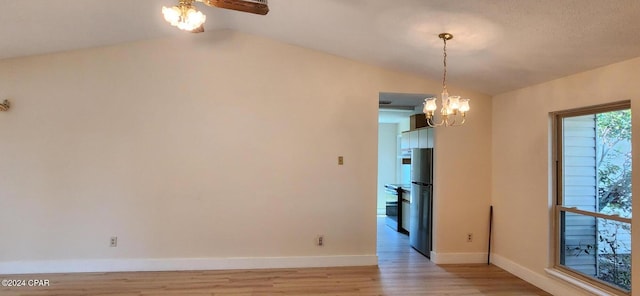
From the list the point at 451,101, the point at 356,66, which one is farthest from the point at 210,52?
the point at 451,101

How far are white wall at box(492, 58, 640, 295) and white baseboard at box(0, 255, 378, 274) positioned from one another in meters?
1.67

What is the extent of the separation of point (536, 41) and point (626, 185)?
4.80 feet

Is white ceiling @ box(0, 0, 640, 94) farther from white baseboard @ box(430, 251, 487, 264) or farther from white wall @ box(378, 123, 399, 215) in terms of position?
white wall @ box(378, 123, 399, 215)

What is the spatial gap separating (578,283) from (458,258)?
54.7 inches

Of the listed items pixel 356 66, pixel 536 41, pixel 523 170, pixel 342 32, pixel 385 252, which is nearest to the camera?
pixel 536 41

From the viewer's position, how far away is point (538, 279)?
3660 mm

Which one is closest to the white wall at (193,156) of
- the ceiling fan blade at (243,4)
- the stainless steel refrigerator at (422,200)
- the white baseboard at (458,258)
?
the white baseboard at (458,258)

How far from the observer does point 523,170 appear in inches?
155

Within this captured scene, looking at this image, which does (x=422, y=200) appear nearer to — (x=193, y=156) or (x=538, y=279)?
(x=538, y=279)

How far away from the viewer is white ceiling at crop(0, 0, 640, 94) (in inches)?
94.7

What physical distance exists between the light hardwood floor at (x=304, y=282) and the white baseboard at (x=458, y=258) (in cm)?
16

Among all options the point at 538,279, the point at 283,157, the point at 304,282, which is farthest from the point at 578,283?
the point at 283,157

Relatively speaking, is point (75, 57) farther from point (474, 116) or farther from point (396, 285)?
point (474, 116)

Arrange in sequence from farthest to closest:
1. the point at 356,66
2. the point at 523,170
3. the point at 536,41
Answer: the point at 356,66 < the point at 523,170 < the point at 536,41
